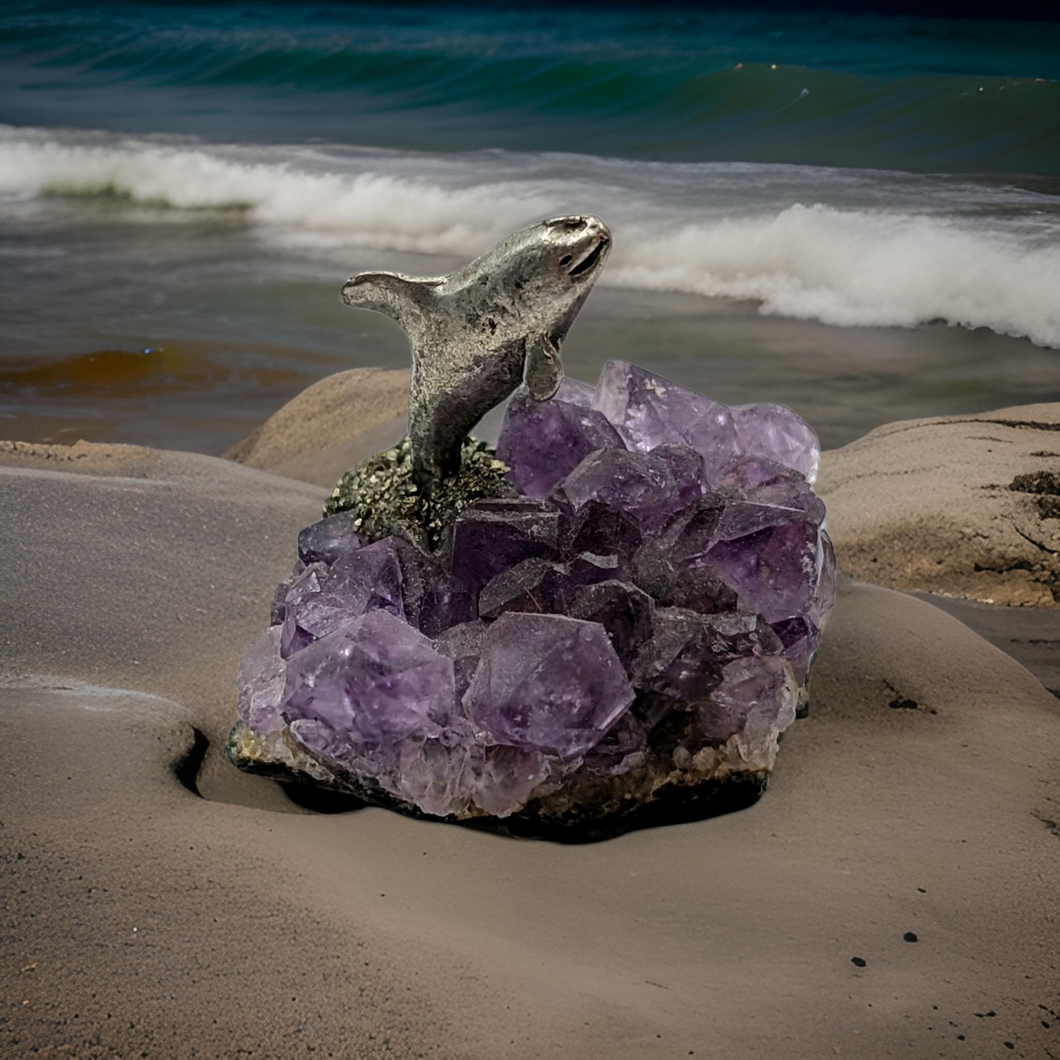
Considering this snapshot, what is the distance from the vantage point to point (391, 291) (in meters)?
1.93

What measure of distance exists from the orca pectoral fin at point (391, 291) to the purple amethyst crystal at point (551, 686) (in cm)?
59

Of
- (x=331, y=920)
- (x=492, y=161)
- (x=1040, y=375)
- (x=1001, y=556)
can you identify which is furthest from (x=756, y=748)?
(x=492, y=161)

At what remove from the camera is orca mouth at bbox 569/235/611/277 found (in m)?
1.67

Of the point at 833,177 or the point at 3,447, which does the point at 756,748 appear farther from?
the point at 833,177

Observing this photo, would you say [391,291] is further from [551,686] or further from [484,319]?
[551,686]

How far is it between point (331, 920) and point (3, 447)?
271 cm

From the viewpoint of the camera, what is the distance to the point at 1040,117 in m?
4.81

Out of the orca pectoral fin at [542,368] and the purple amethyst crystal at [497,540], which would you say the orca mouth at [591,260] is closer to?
the orca pectoral fin at [542,368]

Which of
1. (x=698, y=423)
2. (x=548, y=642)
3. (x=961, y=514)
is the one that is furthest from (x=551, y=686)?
(x=961, y=514)

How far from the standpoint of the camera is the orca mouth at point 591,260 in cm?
167

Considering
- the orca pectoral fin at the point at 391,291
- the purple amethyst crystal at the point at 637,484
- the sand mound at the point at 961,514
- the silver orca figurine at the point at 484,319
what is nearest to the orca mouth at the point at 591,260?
the silver orca figurine at the point at 484,319

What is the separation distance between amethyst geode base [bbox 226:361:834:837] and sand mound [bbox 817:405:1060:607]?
110 centimetres

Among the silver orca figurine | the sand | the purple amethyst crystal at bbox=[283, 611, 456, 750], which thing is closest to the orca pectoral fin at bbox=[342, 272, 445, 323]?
the silver orca figurine

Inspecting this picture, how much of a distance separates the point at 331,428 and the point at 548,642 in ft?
9.76
